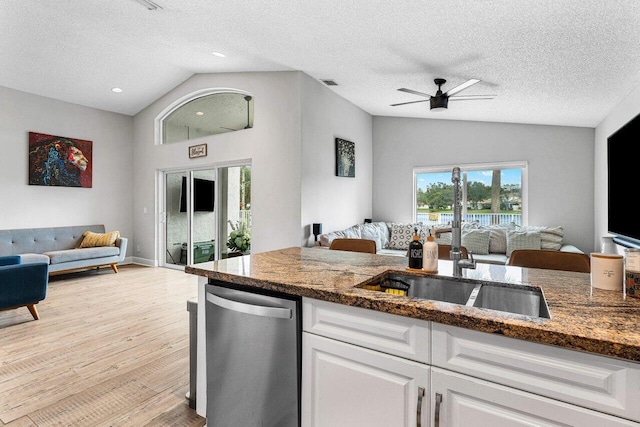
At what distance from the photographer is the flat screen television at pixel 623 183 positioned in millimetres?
2599

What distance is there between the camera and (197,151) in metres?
5.57

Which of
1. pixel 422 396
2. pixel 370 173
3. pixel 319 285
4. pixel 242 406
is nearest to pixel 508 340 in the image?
pixel 422 396

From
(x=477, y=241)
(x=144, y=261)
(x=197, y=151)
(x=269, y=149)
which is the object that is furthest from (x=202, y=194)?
(x=477, y=241)

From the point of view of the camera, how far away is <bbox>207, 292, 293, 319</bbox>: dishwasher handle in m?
1.36

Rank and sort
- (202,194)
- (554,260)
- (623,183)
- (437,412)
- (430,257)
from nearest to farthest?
(437,412) → (430,257) → (554,260) → (623,183) → (202,194)

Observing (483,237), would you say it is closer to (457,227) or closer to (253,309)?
(457,227)

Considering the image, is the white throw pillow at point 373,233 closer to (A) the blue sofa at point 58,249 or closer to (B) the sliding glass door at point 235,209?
(B) the sliding glass door at point 235,209

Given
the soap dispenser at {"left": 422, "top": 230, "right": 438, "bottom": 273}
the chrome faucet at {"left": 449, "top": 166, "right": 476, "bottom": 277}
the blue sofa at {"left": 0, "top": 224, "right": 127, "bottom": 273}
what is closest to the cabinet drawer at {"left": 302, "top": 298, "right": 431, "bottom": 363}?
the soap dispenser at {"left": 422, "top": 230, "right": 438, "bottom": 273}

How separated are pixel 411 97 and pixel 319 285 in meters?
3.98

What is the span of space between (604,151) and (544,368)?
4.33 meters

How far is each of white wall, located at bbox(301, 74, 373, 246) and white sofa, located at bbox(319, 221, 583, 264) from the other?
1.06 feet

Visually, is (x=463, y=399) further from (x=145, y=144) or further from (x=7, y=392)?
(x=145, y=144)

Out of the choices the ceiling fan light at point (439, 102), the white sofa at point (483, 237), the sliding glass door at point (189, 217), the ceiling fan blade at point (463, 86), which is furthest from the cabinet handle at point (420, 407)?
the sliding glass door at point (189, 217)

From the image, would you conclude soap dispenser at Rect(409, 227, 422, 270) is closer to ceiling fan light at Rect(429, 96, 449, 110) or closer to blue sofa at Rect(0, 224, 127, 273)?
ceiling fan light at Rect(429, 96, 449, 110)
